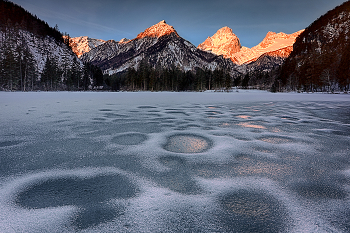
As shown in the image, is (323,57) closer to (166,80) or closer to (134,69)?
(166,80)

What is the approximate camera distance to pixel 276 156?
341 cm

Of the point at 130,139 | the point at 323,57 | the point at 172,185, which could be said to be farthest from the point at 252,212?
the point at 323,57

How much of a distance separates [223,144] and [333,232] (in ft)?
8.77

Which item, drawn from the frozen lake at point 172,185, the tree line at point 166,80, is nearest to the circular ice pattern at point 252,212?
the frozen lake at point 172,185

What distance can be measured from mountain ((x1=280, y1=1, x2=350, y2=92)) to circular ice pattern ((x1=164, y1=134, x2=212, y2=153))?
76.4 meters

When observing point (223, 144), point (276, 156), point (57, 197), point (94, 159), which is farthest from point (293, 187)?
point (94, 159)

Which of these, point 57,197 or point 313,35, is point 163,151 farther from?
point 313,35

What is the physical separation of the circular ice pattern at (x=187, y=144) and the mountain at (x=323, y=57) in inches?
3008

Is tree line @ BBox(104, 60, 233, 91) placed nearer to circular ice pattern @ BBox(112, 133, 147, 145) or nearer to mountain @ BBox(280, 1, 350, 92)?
mountain @ BBox(280, 1, 350, 92)

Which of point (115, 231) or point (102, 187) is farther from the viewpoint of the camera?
point (102, 187)

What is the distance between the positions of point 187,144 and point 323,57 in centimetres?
10258

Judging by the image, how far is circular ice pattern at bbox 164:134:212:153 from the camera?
12.3ft

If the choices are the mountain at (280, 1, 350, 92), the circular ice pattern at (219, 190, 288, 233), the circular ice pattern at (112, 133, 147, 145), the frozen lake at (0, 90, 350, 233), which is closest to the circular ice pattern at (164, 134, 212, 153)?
the frozen lake at (0, 90, 350, 233)

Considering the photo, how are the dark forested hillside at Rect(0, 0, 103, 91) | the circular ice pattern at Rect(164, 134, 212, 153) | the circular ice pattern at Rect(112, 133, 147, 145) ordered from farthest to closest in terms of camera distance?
the dark forested hillside at Rect(0, 0, 103, 91) → the circular ice pattern at Rect(112, 133, 147, 145) → the circular ice pattern at Rect(164, 134, 212, 153)
